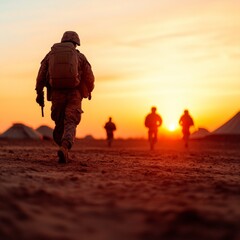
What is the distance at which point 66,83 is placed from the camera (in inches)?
299

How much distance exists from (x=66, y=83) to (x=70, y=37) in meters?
0.90

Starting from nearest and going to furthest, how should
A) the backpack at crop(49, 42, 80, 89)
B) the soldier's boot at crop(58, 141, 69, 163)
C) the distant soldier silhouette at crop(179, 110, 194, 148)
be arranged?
the soldier's boot at crop(58, 141, 69, 163), the backpack at crop(49, 42, 80, 89), the distant soldier silhouette at crop(179, 110, 194, 148)

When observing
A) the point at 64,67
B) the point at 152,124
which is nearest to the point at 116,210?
the point at 64,67

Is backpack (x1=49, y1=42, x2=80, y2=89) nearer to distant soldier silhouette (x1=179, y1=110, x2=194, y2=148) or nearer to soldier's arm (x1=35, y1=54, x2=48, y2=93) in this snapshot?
soldier's arm (x1=35, y1=54, x2=48, y2=93)

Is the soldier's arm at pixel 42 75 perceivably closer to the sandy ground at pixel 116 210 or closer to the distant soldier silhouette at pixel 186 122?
the sandy ground at pixel 116 210

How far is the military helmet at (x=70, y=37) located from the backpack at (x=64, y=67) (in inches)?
10.9

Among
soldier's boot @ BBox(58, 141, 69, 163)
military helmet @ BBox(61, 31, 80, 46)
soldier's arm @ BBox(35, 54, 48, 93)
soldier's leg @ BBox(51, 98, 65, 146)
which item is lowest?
soldier's boot @ BBox(58, 141, 69, 163)

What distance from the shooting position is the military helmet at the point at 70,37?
793cm

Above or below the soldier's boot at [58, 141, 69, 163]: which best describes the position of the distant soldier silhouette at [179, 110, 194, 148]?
above

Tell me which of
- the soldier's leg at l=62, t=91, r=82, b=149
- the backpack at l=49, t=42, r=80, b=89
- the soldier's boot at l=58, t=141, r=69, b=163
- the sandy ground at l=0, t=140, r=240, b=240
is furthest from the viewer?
the soldier's leg at l=62, t=91, r=82, b=149

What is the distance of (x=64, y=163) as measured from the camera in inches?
280

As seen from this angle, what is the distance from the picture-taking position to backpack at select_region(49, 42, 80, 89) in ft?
24.6

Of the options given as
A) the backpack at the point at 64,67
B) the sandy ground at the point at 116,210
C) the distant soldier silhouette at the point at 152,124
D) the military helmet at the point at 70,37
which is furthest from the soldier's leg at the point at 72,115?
the distant soldier silhouette at the point at 152,124

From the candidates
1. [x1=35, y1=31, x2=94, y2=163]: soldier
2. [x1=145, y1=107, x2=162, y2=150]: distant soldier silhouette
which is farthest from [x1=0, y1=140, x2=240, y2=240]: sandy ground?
[x1=145, y1=107, x2=162, y2=150]: distant soldier silhouette
